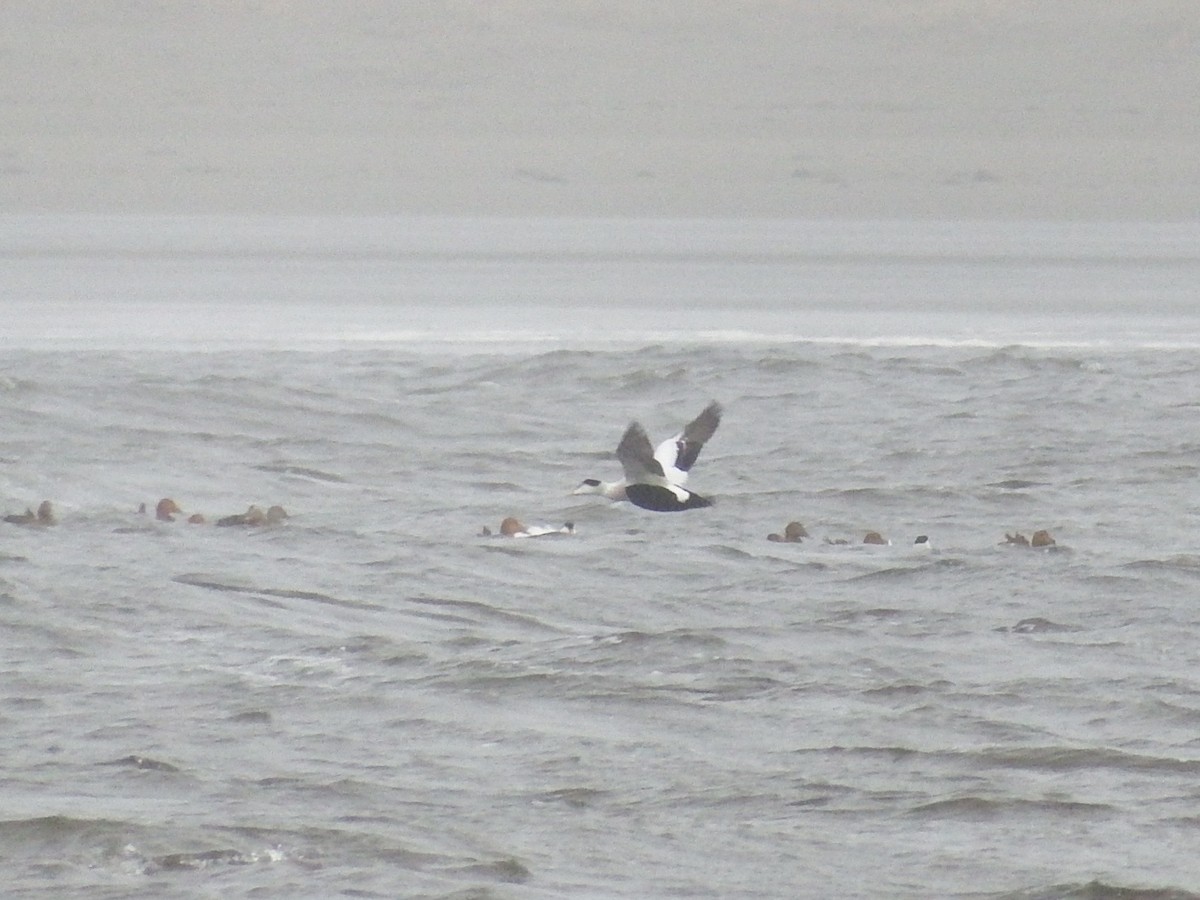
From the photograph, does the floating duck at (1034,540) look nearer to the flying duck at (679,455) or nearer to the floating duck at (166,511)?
the flying duck at (679,455)

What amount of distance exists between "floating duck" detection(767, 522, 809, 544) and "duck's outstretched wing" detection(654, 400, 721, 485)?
1886 millimetres

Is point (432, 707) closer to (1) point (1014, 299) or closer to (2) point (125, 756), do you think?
(2) point (125, 756)

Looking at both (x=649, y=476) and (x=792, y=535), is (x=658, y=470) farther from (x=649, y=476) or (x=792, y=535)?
(x=792, y=535)

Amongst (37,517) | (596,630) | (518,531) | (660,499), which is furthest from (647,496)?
(37,517)

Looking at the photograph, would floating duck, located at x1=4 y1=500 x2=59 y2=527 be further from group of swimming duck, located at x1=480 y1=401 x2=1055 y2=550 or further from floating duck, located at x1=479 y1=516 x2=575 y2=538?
group of swimming duck, located at x1=480 y1=401 x2=1055 y2=550

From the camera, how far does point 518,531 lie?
600 inches

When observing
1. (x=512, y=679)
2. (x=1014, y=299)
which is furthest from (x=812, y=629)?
(x=1014, y=299)

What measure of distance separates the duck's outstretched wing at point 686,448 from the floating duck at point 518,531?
1.96 metres

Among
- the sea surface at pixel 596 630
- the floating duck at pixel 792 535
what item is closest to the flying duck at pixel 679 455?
the sea surface at pixel 596 630

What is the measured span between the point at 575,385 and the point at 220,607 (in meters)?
12.7

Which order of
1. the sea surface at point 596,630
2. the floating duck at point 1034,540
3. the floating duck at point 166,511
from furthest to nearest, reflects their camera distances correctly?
the floating duck at point 166,511 < the floating duck at point 1034,540 < the sea surface at point 596,630

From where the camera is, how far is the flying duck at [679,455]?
13.0 meters

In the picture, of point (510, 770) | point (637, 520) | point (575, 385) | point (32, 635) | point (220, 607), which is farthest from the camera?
point (575, 385)

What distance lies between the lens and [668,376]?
25.5 meters
